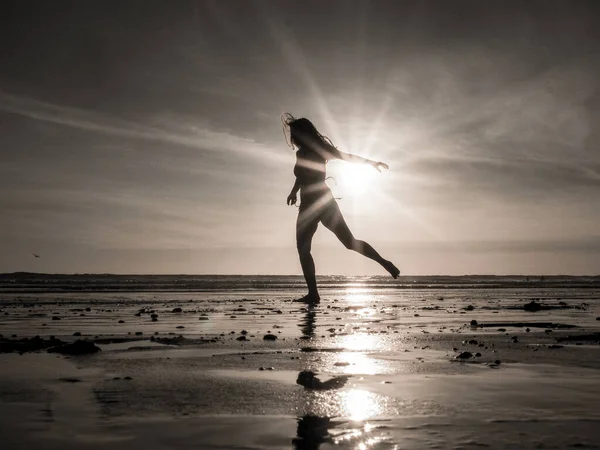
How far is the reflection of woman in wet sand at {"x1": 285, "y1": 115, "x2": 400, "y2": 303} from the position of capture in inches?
551

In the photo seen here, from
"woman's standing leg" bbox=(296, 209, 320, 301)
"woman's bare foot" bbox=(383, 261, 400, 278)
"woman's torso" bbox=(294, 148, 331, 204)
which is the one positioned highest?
"woman's torso" bbox=(294, 148, 331, 204)

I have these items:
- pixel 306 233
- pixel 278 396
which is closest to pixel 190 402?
pixel 278 396

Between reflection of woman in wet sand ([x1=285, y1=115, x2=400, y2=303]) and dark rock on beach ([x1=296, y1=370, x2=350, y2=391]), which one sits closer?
dark rock on beach ([x1=296, y1=370, x2=350, y2=391])

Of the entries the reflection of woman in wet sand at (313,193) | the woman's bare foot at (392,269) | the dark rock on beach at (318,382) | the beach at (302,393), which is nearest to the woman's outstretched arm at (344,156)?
the reflection of woman in wet sand at (313,193)

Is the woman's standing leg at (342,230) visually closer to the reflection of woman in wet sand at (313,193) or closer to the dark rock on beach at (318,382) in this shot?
the reflection of woman in wet sand at (313,193)

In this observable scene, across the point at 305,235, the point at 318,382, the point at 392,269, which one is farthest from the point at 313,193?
the point at 318,382

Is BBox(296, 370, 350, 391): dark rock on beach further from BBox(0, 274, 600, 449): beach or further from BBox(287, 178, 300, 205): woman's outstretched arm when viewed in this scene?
BBox(287, 178, 300, 205): woman's outstretched arm

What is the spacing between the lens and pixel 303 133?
46.5 feet

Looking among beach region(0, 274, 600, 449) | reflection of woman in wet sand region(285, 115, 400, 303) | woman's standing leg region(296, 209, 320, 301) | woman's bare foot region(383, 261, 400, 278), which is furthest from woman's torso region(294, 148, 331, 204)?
beach region(0, 274, 600, 449)

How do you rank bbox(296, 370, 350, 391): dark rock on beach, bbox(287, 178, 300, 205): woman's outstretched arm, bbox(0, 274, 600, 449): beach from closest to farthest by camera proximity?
bbox(0, 274, 600, 449): beach, bbox(296, 370, 350, 391): dark rock on beach, bbox(287, 178, 300, 205): woman's outstretched arm

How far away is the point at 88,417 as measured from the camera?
3.14 metres

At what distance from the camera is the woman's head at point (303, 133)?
46.5ft

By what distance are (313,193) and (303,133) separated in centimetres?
139

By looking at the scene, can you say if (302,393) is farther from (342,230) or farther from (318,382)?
(342,230)
